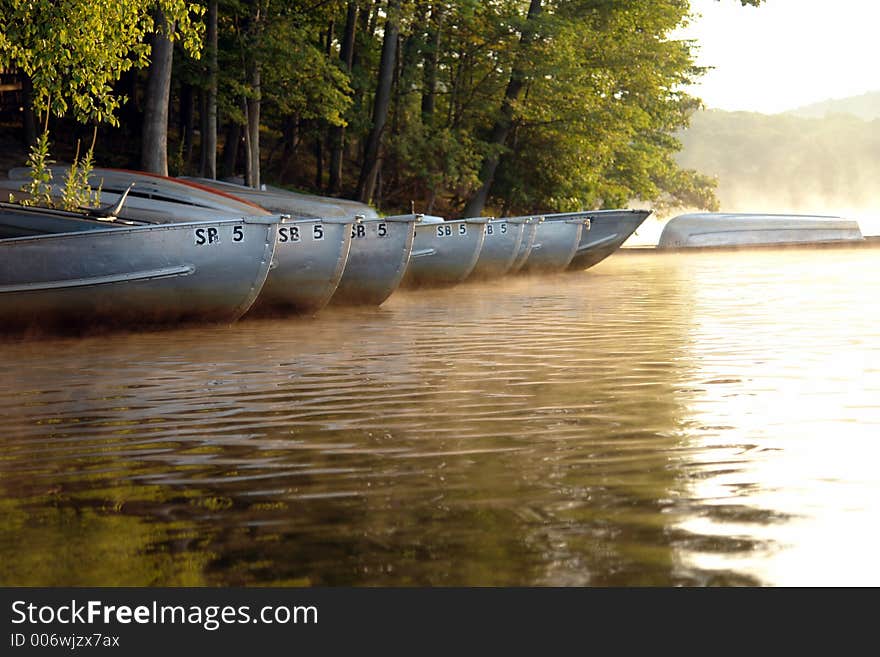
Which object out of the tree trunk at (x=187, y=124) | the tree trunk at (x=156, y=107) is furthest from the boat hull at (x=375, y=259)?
the tree trunk at (x=187, y=124)

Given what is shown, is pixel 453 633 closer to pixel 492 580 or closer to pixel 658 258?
pixel 492 580

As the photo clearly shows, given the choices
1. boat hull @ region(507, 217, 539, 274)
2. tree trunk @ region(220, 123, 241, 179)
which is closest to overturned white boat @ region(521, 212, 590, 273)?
boat hull @ region(507, 217, 539, 274)

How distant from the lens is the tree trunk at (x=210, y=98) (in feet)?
77.8

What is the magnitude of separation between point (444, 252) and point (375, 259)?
4.03 m

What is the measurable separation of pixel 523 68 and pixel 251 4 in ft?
33.4

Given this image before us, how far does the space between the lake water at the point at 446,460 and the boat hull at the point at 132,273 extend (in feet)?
2.04

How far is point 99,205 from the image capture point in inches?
563

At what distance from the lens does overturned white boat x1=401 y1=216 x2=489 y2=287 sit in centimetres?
1891

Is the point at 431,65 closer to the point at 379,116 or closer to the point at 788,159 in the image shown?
the point at 379,116

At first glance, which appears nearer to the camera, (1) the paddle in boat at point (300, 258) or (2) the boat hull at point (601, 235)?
(1) the paddle in boat at point (300, 258)

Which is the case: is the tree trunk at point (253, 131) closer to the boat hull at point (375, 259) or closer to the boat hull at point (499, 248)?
the boat hull at point (499, 248)

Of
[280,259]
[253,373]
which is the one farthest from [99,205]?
[253,373]

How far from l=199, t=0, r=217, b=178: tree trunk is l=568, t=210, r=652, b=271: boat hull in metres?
7.63

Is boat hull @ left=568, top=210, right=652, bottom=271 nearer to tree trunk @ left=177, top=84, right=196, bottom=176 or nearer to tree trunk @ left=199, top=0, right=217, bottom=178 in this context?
tree trunk @ left=199, top=0, right=217, bottom=178
